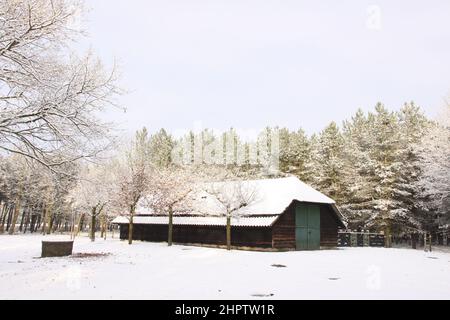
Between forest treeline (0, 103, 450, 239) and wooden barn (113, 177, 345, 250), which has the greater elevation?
forest treeline (0, 103, 450, 239)

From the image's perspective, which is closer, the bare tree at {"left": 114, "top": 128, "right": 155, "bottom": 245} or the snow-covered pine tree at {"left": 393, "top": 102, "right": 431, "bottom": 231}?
the bare tree at {"left": 114, "top": 128, "right": 155, "bottom": 245}

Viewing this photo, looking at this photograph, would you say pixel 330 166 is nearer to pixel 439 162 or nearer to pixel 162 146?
pixel 439 162

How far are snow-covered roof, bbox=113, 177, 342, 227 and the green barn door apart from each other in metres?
1.02

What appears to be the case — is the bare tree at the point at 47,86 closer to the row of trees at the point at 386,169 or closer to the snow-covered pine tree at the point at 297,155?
the row of trees at the point at 386,169

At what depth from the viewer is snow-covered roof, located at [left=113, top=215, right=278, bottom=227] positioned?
87.7 ft

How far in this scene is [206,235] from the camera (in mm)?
30359

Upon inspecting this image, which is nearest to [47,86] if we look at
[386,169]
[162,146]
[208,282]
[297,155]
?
[208,282]

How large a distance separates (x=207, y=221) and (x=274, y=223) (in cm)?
627

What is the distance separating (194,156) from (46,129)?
54188mm

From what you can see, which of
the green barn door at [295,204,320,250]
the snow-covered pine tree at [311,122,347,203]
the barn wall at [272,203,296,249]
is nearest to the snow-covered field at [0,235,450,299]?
the barn wall at [272,203,296,249]

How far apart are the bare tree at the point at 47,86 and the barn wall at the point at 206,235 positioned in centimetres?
1767

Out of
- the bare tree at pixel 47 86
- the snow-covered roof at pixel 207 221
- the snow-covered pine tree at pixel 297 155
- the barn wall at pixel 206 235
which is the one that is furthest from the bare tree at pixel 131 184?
the snow-covered pine tree at pixel 297 155

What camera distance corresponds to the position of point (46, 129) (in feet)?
37.3

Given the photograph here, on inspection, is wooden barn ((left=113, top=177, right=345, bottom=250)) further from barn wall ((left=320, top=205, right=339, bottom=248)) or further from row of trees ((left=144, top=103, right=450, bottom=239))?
row of trees ((left=144, top=103, right=450, bottom=239))
